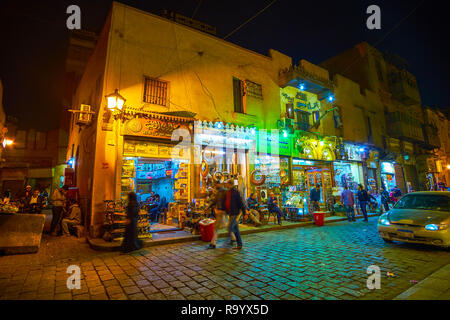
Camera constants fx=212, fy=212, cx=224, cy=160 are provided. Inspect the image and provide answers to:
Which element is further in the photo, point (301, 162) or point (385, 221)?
point (301, 162)

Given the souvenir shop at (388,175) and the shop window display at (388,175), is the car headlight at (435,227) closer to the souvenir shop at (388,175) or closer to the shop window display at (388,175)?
the souvenir shop at (388,175)

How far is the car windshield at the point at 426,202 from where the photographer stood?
23.0 ft

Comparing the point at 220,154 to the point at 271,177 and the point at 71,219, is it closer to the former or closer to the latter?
the point at 271,177

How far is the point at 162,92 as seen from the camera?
35.3ft

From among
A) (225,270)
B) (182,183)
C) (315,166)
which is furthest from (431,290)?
(315,166)

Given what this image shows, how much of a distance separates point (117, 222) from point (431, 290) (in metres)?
Answer: 8.57

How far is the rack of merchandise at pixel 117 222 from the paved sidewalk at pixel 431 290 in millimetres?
7529

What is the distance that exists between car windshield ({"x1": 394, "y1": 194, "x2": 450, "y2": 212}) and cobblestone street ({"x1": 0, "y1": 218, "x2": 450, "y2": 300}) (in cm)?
138

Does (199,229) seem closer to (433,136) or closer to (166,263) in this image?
(166,263)

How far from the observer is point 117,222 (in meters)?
7.84

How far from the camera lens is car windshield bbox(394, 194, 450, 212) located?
7.00 meters

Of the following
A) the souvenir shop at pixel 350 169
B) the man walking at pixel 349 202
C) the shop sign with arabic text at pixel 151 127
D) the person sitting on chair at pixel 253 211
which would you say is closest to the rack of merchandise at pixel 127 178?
the shop sign with arabic text at pixel 151 127
